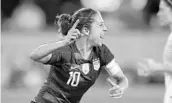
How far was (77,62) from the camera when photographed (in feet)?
20.7

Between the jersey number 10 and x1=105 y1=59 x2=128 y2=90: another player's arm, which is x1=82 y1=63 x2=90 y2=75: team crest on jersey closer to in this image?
the jersey number 10

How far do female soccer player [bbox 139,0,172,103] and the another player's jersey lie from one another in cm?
53

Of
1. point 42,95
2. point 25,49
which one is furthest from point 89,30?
point 25,49

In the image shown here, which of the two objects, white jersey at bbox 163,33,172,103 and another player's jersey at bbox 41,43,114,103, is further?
white jersey at bbox 163,33,172,103

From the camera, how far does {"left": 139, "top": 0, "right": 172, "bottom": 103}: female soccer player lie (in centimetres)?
647

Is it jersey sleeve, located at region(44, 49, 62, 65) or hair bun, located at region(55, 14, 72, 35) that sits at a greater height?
hair bun, located at region(55, 14, 72, 35)

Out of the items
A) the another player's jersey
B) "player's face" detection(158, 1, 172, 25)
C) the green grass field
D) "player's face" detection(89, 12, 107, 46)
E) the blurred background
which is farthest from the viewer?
the blurred background

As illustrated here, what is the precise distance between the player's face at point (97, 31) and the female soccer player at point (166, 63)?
0.56 m

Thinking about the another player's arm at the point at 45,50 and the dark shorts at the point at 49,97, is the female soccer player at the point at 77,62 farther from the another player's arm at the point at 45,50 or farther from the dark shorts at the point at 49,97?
the another player's arm at the point at 45,50

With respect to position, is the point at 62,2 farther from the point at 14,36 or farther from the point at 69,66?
the point at 69,66

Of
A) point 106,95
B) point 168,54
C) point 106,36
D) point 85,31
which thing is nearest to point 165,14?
point 168,54

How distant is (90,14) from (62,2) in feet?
27.7

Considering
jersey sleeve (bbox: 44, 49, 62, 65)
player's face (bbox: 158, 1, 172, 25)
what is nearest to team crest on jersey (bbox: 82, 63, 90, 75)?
jersey sleeve (bbox: 44, 49, 62, 65)

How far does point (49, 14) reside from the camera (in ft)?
48.5
